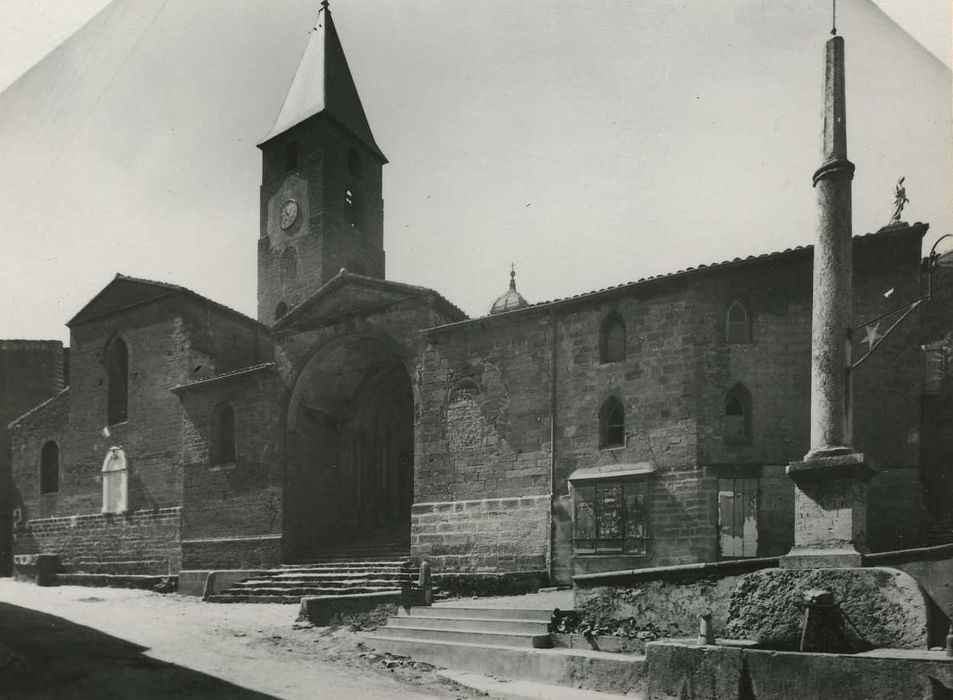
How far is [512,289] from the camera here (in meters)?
29.7

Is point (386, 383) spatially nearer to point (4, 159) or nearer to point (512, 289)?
point (512, 289)

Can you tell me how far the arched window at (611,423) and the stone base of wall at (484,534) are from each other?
172 cm

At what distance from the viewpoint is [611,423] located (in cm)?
1587

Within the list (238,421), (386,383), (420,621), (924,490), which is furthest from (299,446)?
(924,490)

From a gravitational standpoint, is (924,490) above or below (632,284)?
below

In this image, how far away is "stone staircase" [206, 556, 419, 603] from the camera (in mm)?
16428

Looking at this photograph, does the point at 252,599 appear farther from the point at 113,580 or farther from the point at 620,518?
the point at 620,518

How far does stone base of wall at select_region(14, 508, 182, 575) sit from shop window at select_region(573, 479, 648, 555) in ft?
39.9

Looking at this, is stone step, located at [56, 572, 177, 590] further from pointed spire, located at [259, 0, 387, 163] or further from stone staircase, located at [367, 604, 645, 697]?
pointed spire, located at [259, 0, 387, 163]

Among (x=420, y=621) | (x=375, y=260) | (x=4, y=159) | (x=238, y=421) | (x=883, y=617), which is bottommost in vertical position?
(x=420, y=621)

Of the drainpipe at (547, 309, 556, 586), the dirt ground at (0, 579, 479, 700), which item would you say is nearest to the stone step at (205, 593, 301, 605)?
the dirt ground at (0, 579, 479, 700)

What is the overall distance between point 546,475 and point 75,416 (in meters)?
17.6

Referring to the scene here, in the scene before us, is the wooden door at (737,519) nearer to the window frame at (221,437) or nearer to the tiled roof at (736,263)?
the tiled roof at (736,263)

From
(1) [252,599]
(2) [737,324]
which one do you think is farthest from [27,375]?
(2) [737,324]
